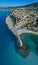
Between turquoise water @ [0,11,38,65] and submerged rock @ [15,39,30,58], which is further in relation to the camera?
submerged rock @ [15,39,30,58]

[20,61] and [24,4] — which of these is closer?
[20,61]

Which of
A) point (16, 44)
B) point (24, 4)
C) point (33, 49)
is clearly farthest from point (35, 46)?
point (24, 4)

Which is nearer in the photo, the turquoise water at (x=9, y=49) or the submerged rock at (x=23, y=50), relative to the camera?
the turquoise water at (x=9, y=49)

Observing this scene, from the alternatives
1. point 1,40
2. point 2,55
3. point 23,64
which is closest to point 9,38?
point 1,40

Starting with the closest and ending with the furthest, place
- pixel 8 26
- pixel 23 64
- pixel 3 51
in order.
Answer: pixel 23 64
pixel 3 51
pixel 8 26

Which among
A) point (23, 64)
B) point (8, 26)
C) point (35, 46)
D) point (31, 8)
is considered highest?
point (31, 8)

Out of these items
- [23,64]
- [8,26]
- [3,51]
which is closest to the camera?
[23,64]

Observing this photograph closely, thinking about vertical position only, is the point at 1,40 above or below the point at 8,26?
below

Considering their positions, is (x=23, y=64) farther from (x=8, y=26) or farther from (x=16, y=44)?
(x=8, y=26)
